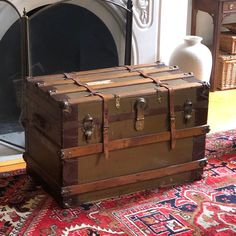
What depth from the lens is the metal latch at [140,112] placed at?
2.35 meters

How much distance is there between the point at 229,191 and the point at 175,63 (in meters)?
1.08

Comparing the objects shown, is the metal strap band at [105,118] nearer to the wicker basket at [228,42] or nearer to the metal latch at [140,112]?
the metal latch at [140,112]

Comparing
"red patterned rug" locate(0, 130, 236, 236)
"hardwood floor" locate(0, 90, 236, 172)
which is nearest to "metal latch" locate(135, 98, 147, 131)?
"red patterned rug" locate(0, 130, 236, 236)

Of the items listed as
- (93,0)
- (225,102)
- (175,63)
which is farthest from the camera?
(225,102)

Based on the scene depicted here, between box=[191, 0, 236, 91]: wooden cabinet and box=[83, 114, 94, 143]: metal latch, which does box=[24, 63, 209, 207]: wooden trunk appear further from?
box=[191, 0, 236, 91]: wooden cabinet

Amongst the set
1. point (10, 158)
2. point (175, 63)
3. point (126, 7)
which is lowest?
point (10, 158)

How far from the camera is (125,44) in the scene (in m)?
3.28

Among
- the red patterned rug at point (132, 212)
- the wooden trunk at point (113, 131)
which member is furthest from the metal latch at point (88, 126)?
the red patterned rug at point (132, 212)

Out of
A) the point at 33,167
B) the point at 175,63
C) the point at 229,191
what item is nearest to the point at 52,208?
the point at 33,167

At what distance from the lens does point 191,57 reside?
11.2 ft

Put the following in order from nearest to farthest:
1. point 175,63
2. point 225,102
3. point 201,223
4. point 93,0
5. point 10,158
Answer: point 201,223 < point 10,158 < point 93,0 < point 175,63 < point 225,102

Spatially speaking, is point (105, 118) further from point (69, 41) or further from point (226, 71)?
point (226, 71)

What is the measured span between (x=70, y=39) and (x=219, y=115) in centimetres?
104

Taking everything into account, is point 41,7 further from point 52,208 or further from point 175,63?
point 52,208
